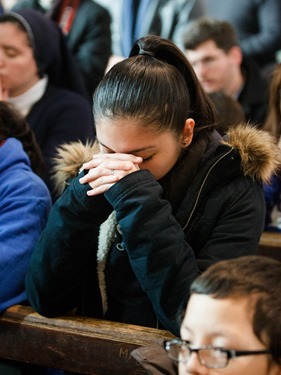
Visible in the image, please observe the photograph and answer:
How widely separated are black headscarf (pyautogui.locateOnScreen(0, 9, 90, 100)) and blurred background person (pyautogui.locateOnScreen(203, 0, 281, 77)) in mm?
1276

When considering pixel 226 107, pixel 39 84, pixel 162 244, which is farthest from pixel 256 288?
pixel 39 84

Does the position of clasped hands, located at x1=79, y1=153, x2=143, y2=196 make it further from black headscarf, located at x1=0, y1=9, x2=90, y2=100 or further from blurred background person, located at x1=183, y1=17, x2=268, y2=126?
blurred background person, located at x1=183, y1=17, x2=268, y2=126

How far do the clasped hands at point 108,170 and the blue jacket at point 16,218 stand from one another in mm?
395

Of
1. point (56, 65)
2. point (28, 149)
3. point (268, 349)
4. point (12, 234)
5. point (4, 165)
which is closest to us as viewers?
point (268, 349)

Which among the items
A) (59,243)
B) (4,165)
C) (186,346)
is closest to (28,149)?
(4,165)

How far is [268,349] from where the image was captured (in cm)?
129

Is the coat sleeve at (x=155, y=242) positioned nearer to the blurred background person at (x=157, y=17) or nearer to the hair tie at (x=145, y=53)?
the hair tie at (x=145, y=53)

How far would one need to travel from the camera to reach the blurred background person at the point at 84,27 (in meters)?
3.86

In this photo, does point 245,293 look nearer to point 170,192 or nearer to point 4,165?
point 170,192

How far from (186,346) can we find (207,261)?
39 cm

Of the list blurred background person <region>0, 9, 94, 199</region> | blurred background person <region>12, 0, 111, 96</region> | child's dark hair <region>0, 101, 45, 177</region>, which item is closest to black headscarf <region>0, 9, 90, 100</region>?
blurred background person <region>0, 9, 94, 199</region>

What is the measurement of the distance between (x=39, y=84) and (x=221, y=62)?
1.11m

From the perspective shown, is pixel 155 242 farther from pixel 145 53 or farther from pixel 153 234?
pixel 145 53

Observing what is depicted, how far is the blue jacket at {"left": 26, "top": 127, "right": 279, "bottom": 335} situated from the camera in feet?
5.31
